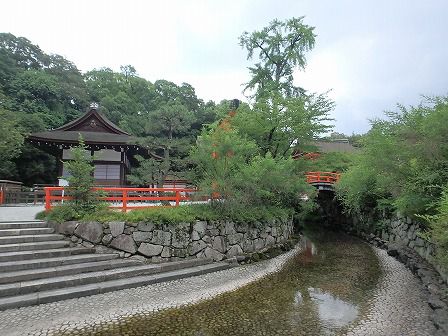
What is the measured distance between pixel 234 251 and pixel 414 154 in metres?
6.51

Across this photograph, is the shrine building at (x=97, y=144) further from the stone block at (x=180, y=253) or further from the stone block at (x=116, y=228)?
the stone block at (x=180, y=253)

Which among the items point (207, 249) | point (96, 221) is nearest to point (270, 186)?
point (207, 249)

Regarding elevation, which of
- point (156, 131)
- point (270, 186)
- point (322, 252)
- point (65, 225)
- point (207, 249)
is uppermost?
point (156, 131)

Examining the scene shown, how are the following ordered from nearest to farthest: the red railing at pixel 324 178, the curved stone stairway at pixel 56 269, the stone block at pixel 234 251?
the curved stone stairway at pixel 56 269, the stone block at pixel 234 251, the red railing at pixel 324 178

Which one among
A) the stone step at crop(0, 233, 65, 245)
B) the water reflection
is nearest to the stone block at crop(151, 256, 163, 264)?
the stone step at crop(0, 233, 65, 245)

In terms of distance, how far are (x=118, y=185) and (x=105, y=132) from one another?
12.8 feet

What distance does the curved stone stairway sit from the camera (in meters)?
6.52

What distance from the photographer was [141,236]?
29.9 feet

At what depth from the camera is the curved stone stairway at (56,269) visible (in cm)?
652

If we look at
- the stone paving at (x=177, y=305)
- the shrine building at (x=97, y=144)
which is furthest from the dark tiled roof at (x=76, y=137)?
the stone paving at (x=177, y=305)

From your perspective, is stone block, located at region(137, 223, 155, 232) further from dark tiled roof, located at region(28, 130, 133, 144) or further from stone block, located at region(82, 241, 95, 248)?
dark tiled roof, located at region(28, 130, 133, 144)

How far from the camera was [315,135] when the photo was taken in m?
15.9

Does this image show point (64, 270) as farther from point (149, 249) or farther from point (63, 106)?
point (63, 106)

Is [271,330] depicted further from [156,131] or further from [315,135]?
[315,135]
